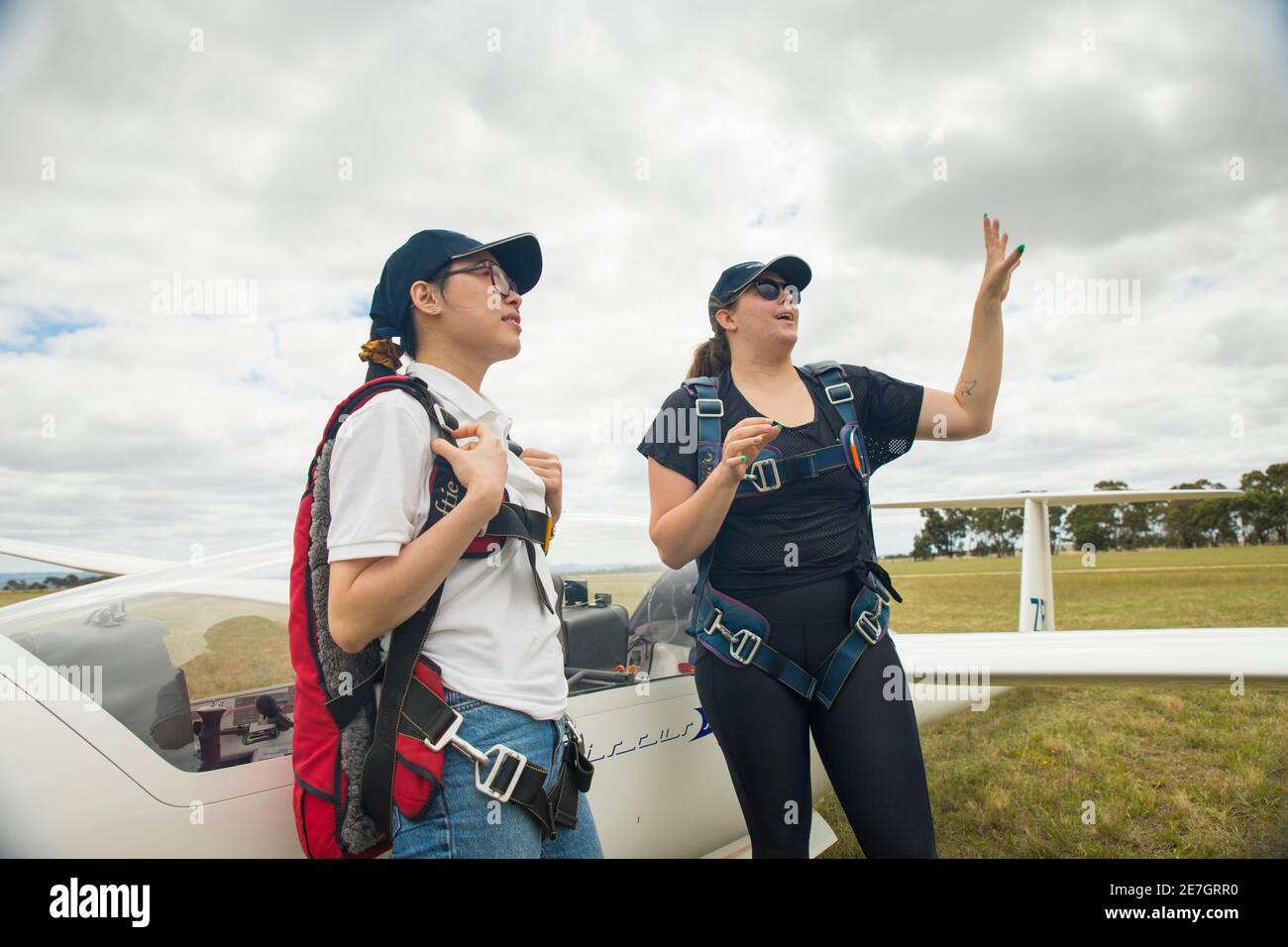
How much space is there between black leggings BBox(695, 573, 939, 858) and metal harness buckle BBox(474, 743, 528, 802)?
94 centimetres

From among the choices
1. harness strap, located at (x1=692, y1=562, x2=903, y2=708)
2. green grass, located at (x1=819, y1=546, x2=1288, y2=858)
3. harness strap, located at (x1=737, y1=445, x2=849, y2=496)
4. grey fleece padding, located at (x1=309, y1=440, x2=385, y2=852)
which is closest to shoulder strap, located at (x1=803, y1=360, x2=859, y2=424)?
harness strap, located at (x1=737, y1=445, x2=849, y2=496)

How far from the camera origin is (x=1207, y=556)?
6372 cm

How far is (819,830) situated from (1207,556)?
7733 centimetres

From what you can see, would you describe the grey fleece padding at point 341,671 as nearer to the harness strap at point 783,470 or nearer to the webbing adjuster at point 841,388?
the harness strap at point 783,470

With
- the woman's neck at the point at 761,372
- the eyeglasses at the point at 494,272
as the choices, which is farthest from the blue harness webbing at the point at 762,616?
the eyeglasses at the point at 494,272

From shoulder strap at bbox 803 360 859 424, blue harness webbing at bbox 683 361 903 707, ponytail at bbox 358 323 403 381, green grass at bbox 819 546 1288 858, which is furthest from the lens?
green grass at bbox 819 546 1288 858

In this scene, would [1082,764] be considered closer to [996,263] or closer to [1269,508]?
[996,263]

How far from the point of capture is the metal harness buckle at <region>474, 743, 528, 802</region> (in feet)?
4.29

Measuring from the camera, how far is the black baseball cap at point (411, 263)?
5.40 feet

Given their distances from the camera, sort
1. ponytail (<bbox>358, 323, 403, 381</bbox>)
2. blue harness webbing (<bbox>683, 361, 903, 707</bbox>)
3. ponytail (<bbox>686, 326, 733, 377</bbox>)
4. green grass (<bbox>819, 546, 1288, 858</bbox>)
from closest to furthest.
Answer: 1. ponytail (<bbox>358, 323, 403, 381</bbox>)
2. blue harness webbing (<bbox>683, 361, 903, 707</bbox>)
3. ponytail (<bbox>686, 326, 733, 377</bbox>)
4. green grass (<bbox>819, 546, 1288, 858</bbox>)

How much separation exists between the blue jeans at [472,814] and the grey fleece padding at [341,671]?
4.2 inches

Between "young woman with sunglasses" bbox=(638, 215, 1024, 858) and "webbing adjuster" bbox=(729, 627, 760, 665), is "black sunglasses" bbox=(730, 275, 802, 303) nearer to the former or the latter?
"young woman with sunglasses" bbox=(638, 215, 1024, 858)

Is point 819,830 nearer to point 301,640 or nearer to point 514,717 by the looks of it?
point 514,717
